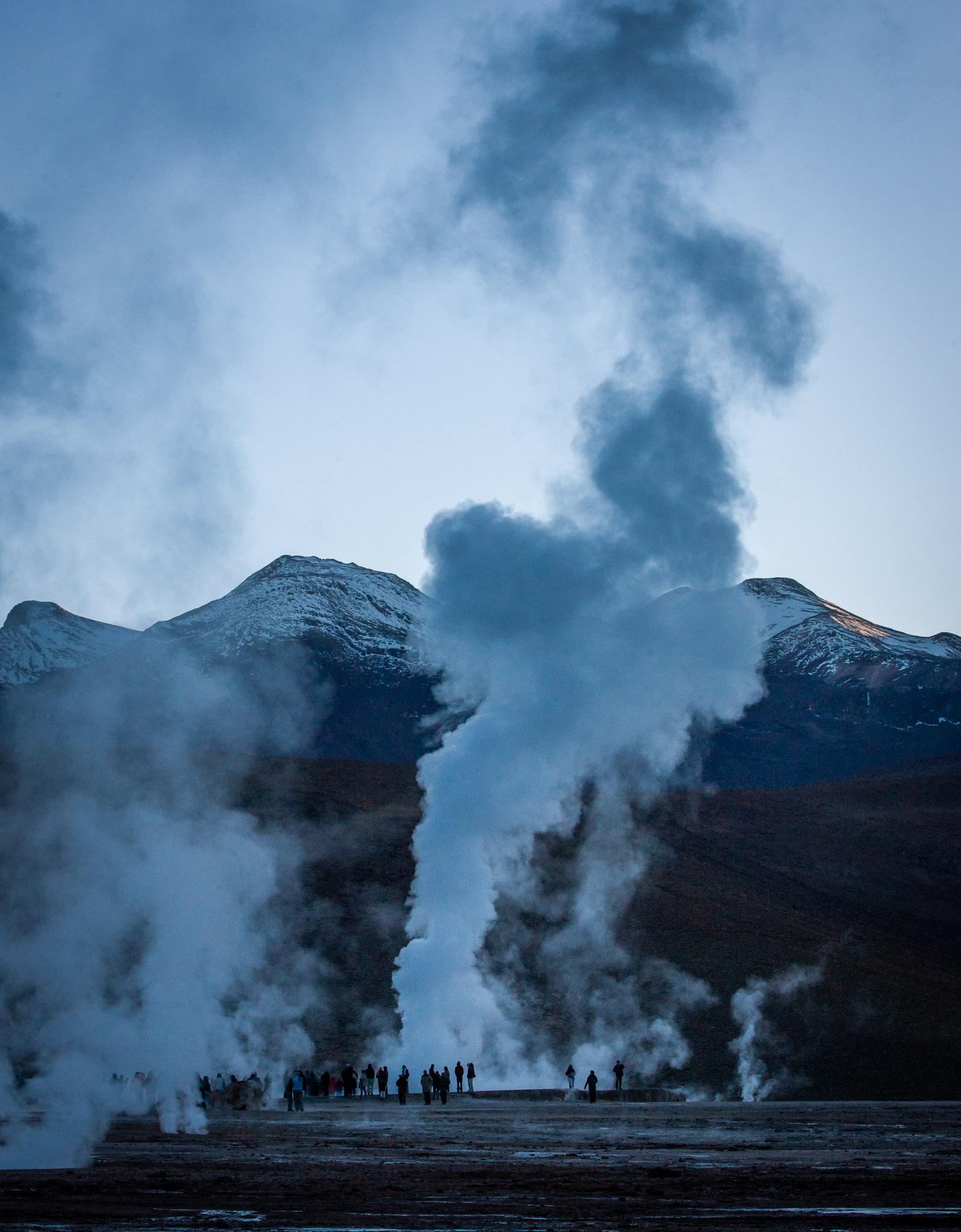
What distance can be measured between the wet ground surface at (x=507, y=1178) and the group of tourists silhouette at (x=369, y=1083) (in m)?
10.9

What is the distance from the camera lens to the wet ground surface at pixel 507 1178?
15617mm

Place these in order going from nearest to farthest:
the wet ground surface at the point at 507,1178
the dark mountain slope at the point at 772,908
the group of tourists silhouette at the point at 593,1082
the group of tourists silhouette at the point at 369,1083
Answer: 1. the wet ground surface at the point at 507,1178
2. the group of tourists silhouette at the point at 369,1083
3. the group of tourists silhouette at the point at 593,1082
4. the dark mountain slope at the point at 772,908

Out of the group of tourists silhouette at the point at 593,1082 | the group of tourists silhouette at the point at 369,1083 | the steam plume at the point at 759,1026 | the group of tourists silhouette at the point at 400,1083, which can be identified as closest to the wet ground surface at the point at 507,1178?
the group of tourists silhouette at the point at 369,1083

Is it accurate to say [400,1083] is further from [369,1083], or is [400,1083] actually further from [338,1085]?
[338,1085]

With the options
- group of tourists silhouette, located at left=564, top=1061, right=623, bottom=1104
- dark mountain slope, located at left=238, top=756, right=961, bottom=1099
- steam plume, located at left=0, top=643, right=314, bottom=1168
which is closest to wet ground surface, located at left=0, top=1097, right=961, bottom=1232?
steam plume, located at left=0, top=643, right=314, bottom=1168

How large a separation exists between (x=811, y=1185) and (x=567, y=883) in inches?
2482

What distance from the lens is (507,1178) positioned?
20703 mm

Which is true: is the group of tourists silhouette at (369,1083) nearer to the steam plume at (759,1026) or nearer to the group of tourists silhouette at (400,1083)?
the group of tourists silhouette at (400,1083)

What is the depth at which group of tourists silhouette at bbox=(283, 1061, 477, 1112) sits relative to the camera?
155 ft

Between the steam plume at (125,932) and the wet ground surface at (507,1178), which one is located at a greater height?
the steam plume at (125,932)

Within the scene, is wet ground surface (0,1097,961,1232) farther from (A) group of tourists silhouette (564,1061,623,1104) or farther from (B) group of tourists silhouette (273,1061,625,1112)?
(A) group of tourists silhouette (564,1061,623,1104)

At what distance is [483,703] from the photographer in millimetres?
69250

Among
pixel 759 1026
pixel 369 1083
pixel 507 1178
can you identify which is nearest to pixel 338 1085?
pixel 369 1083

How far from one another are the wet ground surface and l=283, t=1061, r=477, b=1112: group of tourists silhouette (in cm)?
1094
